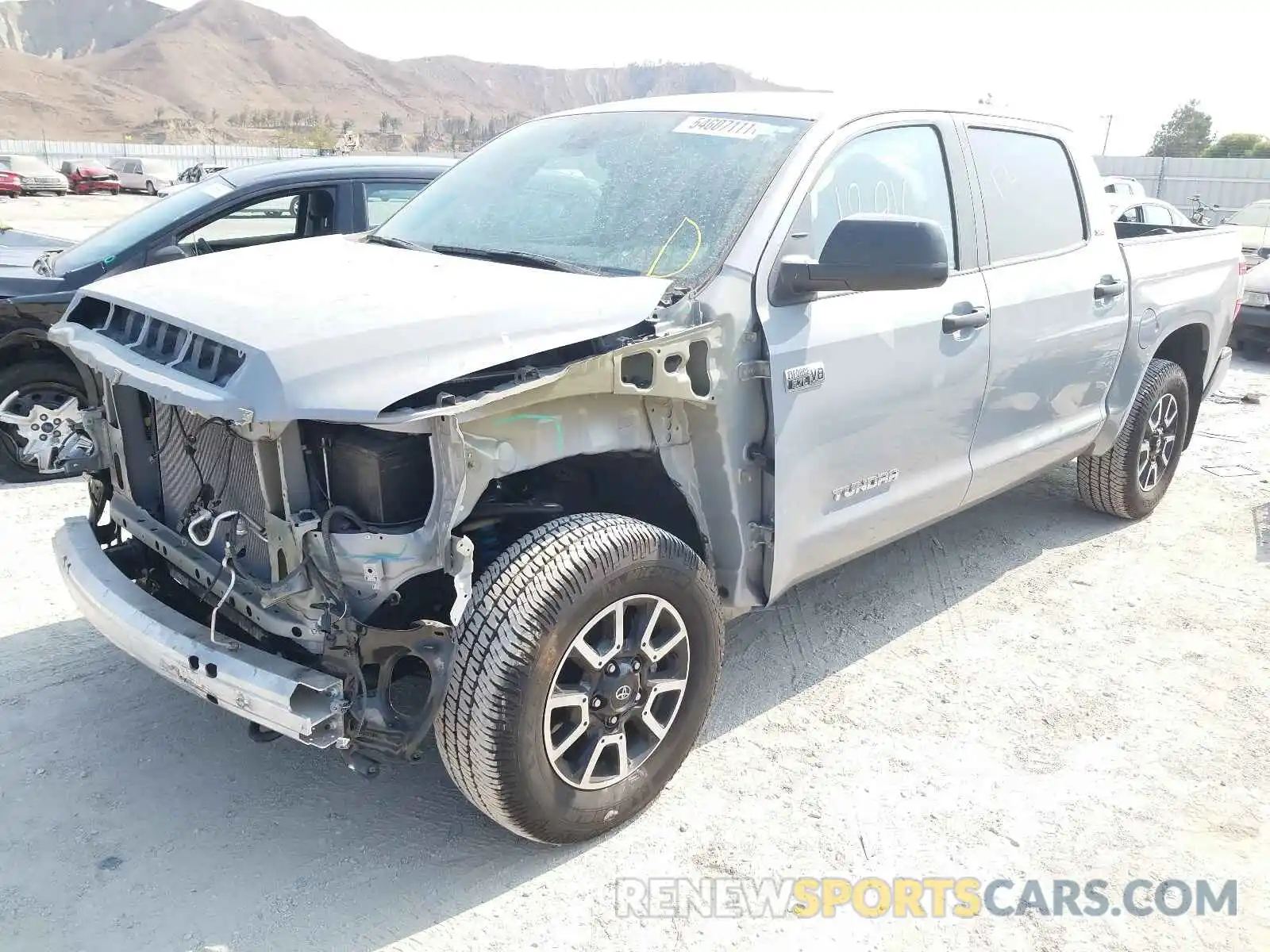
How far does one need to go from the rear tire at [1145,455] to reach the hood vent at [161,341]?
4114 mm

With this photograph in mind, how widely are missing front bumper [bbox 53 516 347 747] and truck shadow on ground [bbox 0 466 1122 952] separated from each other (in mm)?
519

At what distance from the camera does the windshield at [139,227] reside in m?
5.79

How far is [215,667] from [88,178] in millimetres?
38395

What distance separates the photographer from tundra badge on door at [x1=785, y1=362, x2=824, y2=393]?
3.15 m

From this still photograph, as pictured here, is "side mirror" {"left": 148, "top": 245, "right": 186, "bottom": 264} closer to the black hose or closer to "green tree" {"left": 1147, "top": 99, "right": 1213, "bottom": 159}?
the black hose

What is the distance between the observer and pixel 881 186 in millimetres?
3637

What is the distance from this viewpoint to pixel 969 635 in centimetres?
427

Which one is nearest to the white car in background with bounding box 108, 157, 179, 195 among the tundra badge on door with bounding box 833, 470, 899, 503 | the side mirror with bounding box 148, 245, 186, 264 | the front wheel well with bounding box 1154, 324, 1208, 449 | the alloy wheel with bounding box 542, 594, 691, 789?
the side mirror with bounding box 148, 245, 186, 264

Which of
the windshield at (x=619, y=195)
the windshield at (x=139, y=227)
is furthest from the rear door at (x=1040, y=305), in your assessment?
the windshield at (x=139, y=227)

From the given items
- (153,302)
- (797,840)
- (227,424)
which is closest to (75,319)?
(153,302)

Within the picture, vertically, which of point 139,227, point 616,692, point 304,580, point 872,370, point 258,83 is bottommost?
point 616,692

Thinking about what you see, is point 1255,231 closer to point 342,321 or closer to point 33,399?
point 33,399

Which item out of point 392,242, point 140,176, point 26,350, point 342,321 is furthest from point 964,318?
point 140,176

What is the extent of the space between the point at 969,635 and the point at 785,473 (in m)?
1.53
